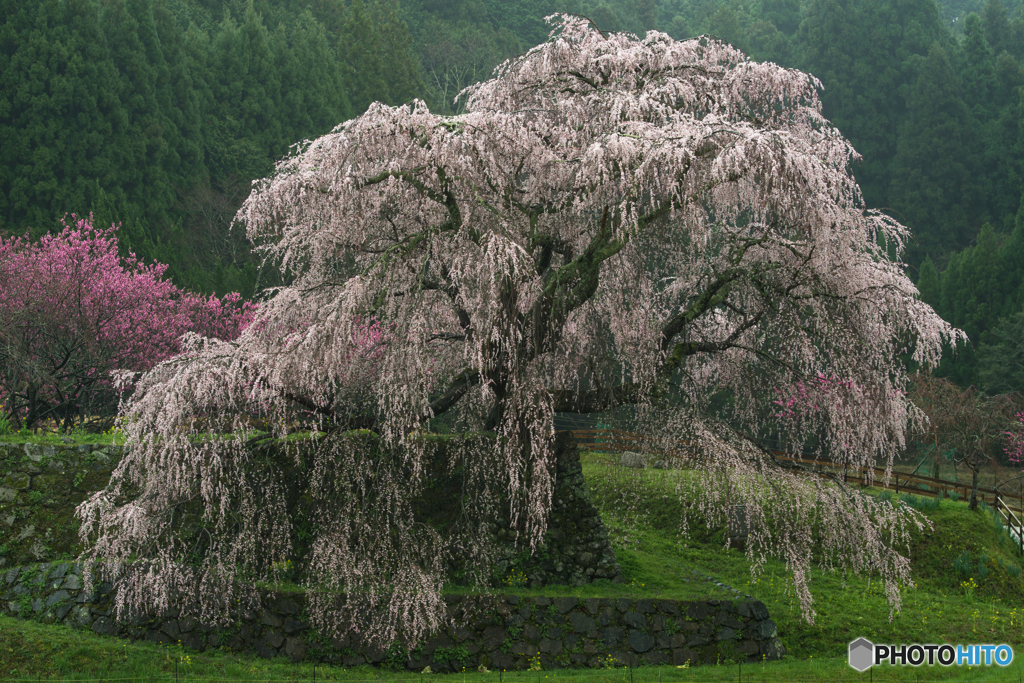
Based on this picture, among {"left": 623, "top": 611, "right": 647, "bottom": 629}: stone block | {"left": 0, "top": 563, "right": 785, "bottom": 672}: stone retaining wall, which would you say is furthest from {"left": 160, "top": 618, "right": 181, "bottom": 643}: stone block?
{"left": 623, "top": 611, "right": 647, "bottom": 629}: stone block

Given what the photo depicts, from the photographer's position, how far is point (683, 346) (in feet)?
31.6

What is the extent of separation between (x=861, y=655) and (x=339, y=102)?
3267 centimetres

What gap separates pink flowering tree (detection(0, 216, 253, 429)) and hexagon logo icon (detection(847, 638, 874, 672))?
10.7 m

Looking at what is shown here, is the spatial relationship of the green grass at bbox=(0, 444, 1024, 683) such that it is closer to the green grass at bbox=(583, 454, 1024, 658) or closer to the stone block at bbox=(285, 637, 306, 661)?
the green grass at bbox=(583, 454, 1024, 658)

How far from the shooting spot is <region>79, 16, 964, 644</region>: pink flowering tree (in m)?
7.85

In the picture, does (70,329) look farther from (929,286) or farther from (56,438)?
(929,286)

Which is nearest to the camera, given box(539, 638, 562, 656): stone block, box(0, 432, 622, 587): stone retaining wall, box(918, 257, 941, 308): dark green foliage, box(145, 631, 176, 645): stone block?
box(145, 631, 176, 645): stone block

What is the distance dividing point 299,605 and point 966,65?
48825 mm

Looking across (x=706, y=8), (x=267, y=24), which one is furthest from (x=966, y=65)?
(x=267, y=24)

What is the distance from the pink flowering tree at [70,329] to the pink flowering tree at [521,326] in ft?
17.1

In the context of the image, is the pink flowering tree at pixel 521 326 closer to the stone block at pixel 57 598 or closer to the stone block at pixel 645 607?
the stone block at pixel 57 598

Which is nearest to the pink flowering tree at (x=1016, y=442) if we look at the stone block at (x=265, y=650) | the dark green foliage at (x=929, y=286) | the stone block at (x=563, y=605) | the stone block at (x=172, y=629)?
the dark green foliage at (x=929, y=286)

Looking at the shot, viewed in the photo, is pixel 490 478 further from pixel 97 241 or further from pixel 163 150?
pixel 163 150

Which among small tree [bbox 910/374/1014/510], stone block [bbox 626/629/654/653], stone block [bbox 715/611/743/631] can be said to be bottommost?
stone block [bbox 626/629/654/653]
